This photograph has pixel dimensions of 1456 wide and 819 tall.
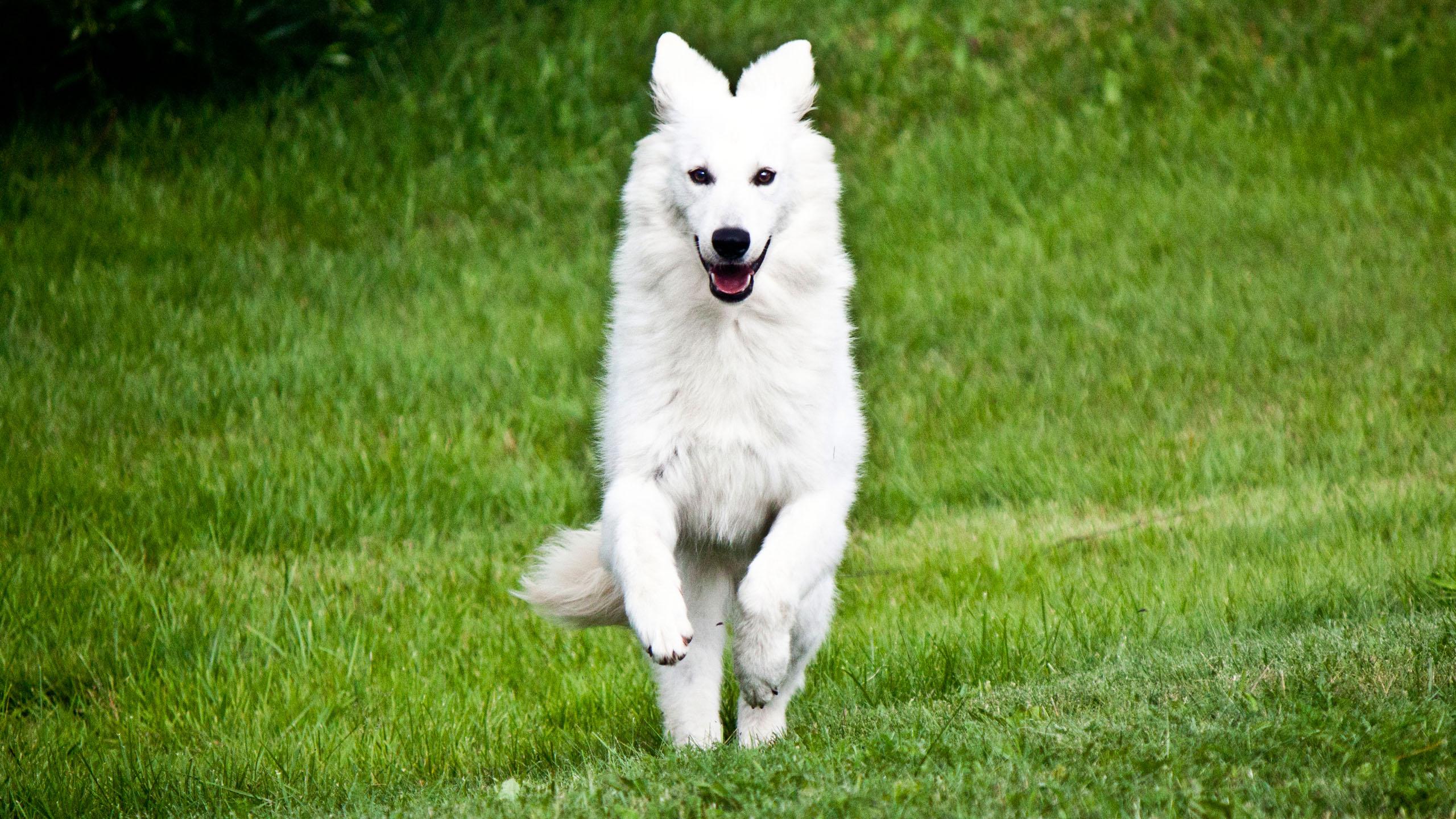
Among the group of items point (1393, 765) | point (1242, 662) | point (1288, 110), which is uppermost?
point (1288, 110)

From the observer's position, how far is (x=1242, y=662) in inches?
179

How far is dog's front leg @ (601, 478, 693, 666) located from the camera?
158 inches

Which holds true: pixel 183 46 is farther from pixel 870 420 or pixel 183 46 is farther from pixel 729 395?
pixel 729 395

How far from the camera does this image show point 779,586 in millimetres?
4223

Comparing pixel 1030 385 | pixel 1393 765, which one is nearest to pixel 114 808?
pixel 1393 765

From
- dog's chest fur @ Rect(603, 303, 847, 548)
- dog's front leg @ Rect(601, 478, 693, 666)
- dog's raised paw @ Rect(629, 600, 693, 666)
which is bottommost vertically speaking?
dog's raised paw @ Rect(629, 600, 693, 666)

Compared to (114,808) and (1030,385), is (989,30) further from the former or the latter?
(114,808)

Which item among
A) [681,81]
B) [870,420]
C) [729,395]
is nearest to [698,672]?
[729,395]

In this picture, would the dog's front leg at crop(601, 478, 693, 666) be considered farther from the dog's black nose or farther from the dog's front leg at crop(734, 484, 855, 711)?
the dog's black nose

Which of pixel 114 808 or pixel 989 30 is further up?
pixel 989 30

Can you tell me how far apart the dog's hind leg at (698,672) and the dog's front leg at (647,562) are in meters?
0.37

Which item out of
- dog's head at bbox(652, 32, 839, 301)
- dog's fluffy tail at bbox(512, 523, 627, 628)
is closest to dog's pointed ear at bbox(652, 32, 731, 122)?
dog's head at bbox(652, 32, 839, 301)

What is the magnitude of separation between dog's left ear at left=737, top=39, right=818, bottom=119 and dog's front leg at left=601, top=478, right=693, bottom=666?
131 cm

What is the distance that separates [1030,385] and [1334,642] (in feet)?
13.0
